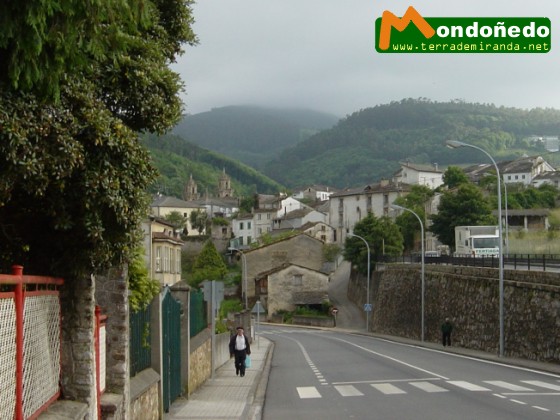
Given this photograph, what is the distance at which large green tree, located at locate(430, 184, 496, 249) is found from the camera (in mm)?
85125

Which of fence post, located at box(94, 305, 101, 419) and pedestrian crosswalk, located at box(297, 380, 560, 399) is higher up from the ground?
fence post, located at box(94, 305, 101, 419)

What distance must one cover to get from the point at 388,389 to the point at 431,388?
1068mm

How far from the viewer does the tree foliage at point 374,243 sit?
279 feet

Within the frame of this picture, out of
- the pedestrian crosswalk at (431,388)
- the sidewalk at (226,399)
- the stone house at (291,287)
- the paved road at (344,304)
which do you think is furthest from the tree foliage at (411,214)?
the pedestrian crosswalk at (431,388)

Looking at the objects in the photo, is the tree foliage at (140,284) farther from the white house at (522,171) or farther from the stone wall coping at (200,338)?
the white house at (522,171)

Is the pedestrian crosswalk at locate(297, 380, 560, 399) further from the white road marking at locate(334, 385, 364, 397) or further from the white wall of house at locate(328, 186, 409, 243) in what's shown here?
the white wall of house at locate(328, 186, 409, 243)

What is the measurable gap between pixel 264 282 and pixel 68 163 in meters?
85.1

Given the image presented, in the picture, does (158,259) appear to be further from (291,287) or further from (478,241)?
(291,287)

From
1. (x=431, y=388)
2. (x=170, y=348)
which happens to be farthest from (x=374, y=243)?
(x=170, y=348)

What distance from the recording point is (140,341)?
13766mm

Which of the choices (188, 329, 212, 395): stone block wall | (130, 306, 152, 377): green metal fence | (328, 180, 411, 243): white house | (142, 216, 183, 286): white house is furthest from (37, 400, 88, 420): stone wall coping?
(328, 180, 411, 243): white house

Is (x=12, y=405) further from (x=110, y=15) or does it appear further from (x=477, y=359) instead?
(x=477, y=359)

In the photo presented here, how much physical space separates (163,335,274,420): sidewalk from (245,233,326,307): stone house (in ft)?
242

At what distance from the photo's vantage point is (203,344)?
24094 mm
